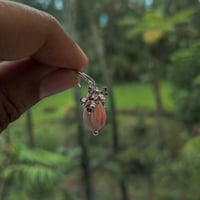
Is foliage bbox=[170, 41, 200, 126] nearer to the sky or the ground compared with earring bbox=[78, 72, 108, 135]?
nearer to the ground

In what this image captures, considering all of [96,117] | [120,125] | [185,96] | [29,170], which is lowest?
[120,125]

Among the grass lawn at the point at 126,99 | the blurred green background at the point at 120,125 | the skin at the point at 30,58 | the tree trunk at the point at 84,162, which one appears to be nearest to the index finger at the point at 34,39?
the skin at the point at 30,58

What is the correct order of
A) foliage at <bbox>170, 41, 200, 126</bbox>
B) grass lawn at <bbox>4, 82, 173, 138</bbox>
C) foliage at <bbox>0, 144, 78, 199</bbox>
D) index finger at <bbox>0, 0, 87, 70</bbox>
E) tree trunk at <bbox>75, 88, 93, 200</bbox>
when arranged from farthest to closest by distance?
grass lawn at <bbox>4, 82, 173, 138</bbox> < foliage at <bbox>170, 41, 200, 126</bbox> < tree trunk at <bbox>75, 88, 93, 200</bbox> < foliage at <bbox>0, 144, 78, 199</bbox> < index finger at <bbox>0, 0, 87, 70</bbox>

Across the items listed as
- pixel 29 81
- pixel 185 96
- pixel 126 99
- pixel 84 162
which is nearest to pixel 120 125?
pixel 126 99

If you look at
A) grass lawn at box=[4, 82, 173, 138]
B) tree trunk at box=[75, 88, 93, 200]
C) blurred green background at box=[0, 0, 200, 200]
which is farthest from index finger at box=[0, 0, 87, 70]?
grass lawn at box=[4, 82, 173, 138]

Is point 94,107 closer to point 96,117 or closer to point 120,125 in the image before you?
point 96,117

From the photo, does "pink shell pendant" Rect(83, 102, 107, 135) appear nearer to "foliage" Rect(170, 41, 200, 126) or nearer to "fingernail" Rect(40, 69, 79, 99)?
"fingernail" Rect(40, 69, 79, 99)

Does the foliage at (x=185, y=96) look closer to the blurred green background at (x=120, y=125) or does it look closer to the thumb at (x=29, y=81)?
the blurred green background at (x=120, y=125)
